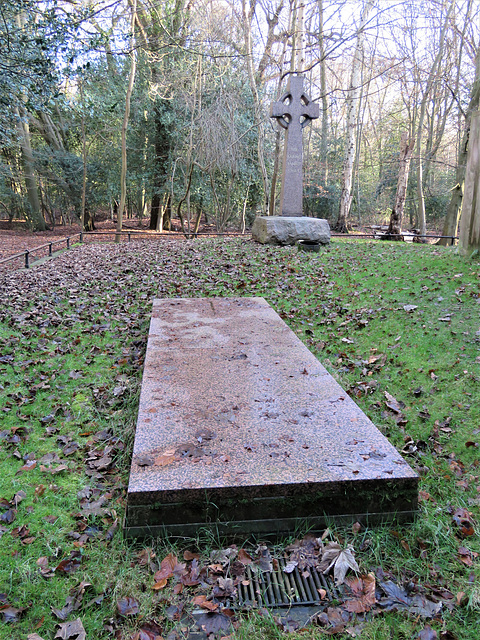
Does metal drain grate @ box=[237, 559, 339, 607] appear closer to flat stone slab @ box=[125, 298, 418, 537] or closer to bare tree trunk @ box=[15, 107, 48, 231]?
flat stone slab @ box=[125, 298, 418, 537]

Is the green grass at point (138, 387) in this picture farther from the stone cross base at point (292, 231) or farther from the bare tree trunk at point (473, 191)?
the stone cross base at point (292, 231)

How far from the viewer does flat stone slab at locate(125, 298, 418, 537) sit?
2.52m

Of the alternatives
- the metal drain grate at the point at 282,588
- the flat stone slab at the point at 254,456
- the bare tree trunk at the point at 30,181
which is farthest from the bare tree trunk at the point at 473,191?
the bare tree trunk at the point at 30,181

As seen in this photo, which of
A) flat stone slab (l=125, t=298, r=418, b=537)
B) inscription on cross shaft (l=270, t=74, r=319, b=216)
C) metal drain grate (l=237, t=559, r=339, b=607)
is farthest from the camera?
inscription on cross shaft (l=270, t=74, r=319, b=216)

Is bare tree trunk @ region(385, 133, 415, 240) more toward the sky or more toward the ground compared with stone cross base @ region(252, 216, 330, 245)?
more toward the sky

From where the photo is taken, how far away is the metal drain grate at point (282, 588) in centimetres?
218

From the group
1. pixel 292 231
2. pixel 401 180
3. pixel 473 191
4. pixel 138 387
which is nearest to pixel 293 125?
pixel 292 231

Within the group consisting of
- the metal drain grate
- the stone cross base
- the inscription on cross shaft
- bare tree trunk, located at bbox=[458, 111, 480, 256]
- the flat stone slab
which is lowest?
the metal drain grate

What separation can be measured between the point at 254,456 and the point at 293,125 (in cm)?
1134

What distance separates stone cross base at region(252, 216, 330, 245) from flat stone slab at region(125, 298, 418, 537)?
24.8 ft

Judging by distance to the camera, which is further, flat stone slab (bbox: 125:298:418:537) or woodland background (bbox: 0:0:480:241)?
woodland background (bbox: 0:0:480:241)

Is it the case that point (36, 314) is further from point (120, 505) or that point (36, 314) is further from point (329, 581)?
point (329, 581)

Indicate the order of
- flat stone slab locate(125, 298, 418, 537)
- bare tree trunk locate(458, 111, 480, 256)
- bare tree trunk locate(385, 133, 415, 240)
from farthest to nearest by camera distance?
bare tree trunk locate(385, 133, 415, 240) → bare tree trunk locate(458, 111, 480, 256) → flat stone slab locate(125, 298, 418, 537)

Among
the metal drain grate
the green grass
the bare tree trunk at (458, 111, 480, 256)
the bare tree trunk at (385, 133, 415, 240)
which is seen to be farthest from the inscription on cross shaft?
the metal drain grate
